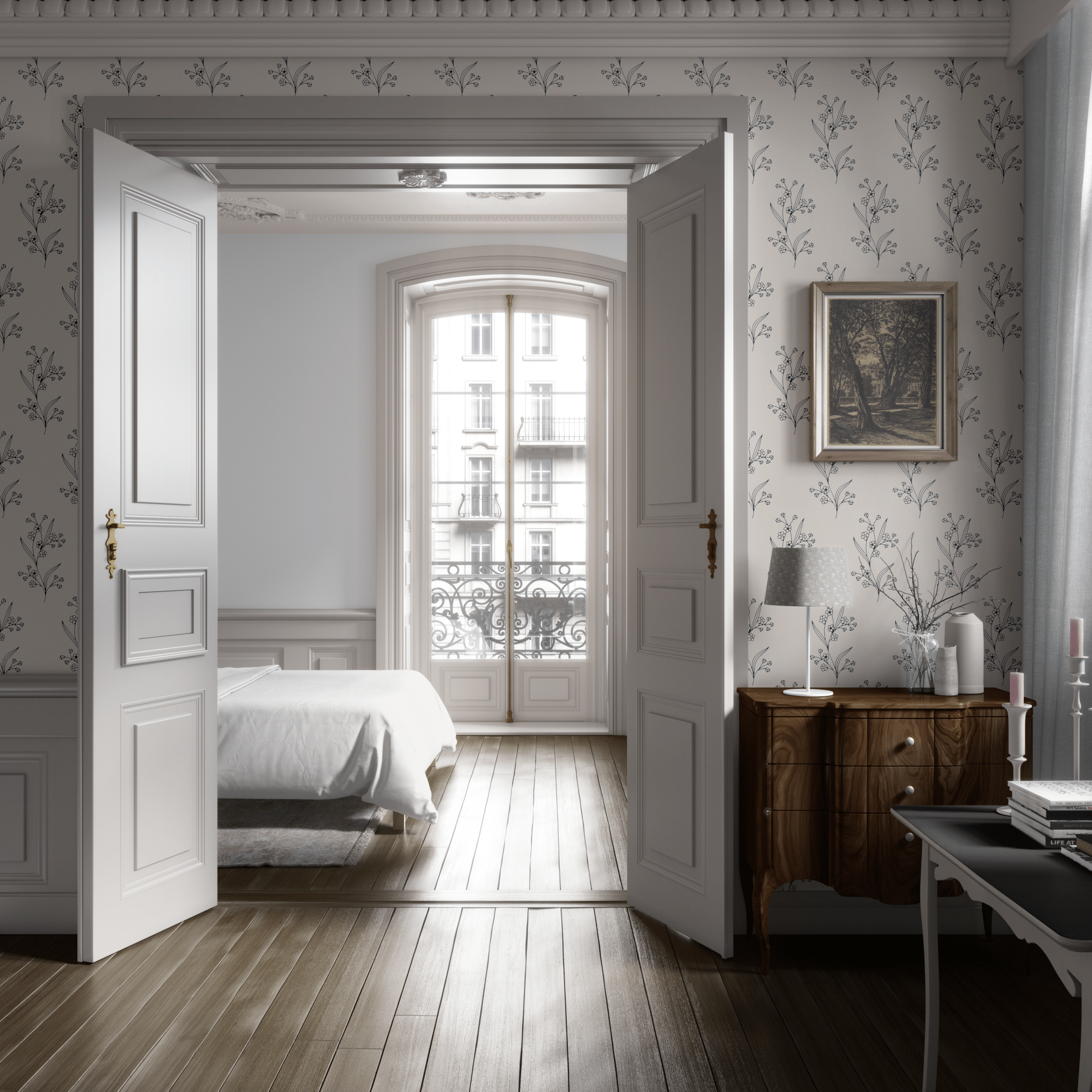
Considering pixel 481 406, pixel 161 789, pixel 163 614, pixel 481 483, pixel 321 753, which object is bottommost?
pixel 321 753

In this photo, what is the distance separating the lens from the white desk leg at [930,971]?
1.95 m

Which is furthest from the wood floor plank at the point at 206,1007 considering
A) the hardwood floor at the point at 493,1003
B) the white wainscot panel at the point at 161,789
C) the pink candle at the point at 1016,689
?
the pink candle at the point at 1016,689

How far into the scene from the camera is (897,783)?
2.63m

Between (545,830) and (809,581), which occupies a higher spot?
(809,581)

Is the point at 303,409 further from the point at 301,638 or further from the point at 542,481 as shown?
the point at 542,481

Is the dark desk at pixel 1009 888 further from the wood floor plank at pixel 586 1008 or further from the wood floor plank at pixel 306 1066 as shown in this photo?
the wood floor plank at pixel 306 1066

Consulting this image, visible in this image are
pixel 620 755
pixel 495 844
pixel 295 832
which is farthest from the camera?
pixel 620 755

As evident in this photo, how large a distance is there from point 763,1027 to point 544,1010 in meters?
0.61

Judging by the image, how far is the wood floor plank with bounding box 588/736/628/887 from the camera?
3668mm

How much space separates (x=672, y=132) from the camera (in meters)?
3.03

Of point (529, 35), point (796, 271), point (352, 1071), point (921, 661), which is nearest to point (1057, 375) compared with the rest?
point (796, 271)

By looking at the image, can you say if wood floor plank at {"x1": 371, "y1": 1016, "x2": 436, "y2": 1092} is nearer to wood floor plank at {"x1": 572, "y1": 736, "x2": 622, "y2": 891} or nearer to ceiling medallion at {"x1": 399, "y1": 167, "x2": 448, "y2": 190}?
wood floor plank at {"x1": 572, "y1": 736, "x2": 622, "y2": 891}

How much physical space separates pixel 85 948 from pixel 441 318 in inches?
179

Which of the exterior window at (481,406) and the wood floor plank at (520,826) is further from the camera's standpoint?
the exterior window at (481,406)
